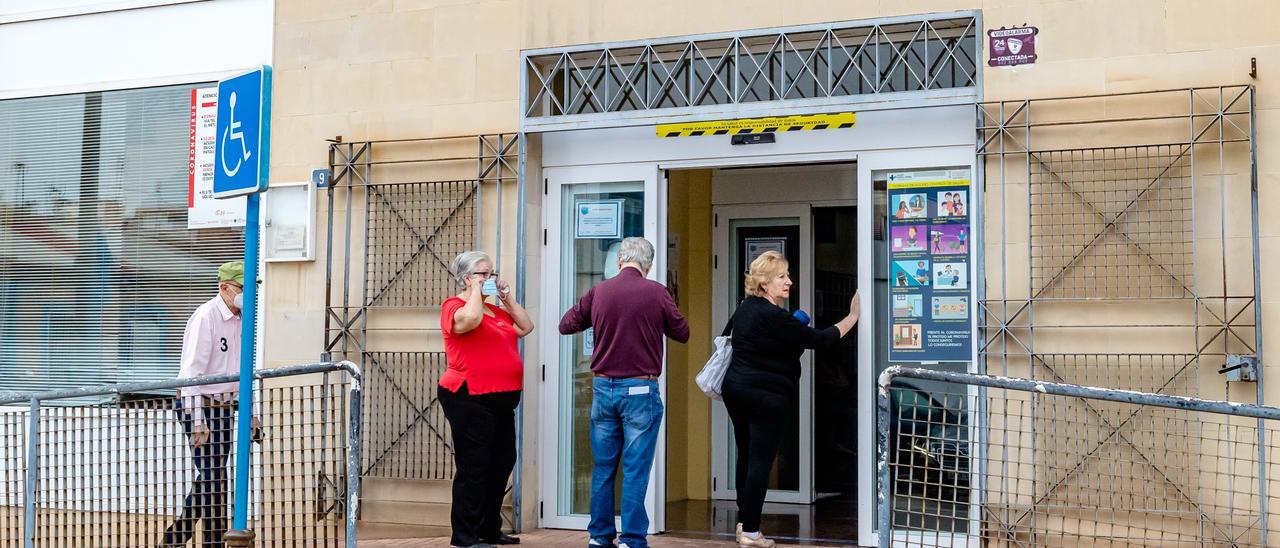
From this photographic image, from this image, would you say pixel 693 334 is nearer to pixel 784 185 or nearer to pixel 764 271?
A: pixel 784 185

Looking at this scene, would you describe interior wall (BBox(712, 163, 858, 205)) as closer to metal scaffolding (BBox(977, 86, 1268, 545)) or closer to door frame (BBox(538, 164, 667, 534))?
door frame (BBox(538, 164, 667, 534))

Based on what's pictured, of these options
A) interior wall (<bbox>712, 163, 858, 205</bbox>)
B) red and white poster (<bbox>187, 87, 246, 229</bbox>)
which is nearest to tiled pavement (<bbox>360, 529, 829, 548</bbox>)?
red and white poster (<bbox>187, 87, 246, 229</bbox>)

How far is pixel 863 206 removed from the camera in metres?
7.59

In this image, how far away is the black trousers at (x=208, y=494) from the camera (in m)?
6.47

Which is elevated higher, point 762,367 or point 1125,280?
point 1125,280

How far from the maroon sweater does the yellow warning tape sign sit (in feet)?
4.20

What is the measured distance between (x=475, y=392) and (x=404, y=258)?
184cm

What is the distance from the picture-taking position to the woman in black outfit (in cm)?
711

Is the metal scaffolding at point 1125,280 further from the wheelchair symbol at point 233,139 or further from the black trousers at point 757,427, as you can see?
the wheelchair symbol at point 233,139

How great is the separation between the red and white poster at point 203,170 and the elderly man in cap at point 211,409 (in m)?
2.02

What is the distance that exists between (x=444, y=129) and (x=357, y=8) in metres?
1.12

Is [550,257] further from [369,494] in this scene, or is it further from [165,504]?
[165,504]

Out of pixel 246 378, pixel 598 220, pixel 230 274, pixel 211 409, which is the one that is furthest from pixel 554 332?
pixel 246 378

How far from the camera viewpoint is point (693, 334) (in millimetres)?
Result: 9969
